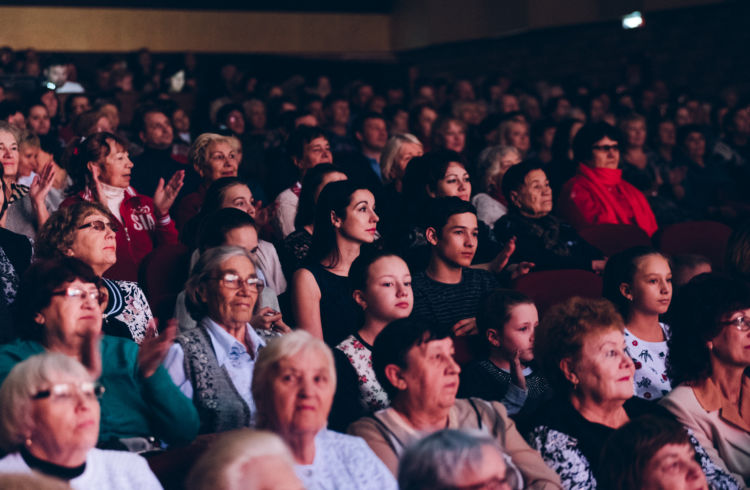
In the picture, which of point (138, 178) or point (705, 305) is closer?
point (705, 305)

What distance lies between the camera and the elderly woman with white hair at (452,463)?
5.11ft

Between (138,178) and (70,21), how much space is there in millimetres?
5612

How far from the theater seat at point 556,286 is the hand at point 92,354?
1.40 metres

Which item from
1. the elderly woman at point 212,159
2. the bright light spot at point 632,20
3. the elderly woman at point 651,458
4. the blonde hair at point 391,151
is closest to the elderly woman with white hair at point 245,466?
the elderly woman at point 651,458

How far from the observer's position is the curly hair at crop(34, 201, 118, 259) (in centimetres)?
260

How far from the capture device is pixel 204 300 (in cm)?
242

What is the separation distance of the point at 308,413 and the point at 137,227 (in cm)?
184

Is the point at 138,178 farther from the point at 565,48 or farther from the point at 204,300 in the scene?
the point at 565,48

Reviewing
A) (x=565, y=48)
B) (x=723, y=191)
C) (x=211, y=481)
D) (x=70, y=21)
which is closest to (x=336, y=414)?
(x=211, y=481)

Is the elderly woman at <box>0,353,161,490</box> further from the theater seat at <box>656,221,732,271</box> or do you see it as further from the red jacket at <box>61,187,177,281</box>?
the theater seat at <box>656,221,732,271</box>

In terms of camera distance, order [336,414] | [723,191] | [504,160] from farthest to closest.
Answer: [723,191]
[504,160]
[336,414]

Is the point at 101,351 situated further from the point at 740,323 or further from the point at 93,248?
the point at 740,323

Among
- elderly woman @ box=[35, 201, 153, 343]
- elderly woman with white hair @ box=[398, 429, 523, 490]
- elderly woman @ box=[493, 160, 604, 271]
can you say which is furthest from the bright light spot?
elderly woman with white hair @ box=[398, 429, 523, 490]

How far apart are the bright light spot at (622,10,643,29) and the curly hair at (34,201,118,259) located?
613cm
